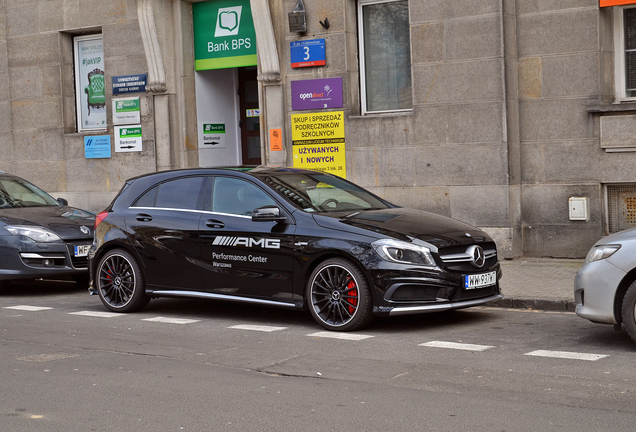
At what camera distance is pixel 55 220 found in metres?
11.7

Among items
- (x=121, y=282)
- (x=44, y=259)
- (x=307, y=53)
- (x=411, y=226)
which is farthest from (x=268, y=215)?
(x=307, y=53)

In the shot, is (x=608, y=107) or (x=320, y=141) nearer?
(x=608, y=107)

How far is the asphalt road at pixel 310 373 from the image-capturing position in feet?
16.8

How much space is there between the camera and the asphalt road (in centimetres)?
511

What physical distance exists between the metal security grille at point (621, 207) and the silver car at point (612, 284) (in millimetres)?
5617

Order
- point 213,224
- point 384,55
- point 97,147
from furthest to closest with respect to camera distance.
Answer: point 97,147, point 384,55, point 213,224

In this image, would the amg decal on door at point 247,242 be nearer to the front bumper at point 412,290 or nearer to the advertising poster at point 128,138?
the front bumper at point 412,290

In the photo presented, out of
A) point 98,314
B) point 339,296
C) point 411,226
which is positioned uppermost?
point 411,226

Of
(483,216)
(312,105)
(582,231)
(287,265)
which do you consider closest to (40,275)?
(287,265)

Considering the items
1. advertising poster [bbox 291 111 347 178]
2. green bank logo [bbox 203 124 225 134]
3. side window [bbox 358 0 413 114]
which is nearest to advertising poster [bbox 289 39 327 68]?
side window [bbox 358 0 413 114]

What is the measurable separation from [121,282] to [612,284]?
520 cm

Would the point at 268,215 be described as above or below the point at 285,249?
above

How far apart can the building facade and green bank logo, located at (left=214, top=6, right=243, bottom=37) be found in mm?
26

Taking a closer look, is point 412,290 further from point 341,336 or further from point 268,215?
point 268,215
